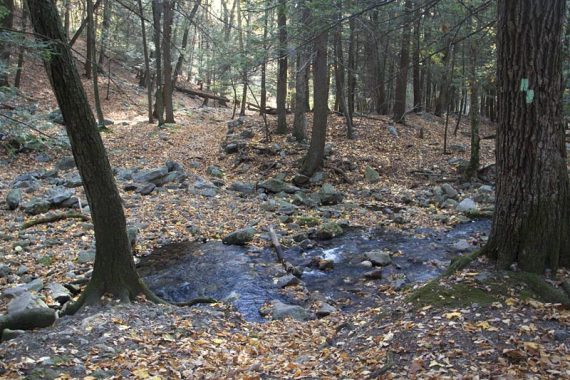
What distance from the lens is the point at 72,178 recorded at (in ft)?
45.5

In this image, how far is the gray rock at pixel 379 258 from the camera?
29.4 ft

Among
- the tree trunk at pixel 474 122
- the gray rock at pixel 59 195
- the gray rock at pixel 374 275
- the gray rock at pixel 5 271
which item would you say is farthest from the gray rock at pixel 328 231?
the gray rock at pixel 59 195

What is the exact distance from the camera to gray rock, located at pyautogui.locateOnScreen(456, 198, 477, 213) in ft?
39.2

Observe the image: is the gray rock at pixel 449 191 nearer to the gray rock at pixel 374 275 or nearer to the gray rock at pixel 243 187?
the gray rock at pixel 243 187

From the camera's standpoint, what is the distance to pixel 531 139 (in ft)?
15.2

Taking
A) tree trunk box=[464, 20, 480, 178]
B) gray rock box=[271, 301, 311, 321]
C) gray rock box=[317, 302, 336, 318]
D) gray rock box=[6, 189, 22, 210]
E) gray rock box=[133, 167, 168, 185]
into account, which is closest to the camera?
gray rock box=[271, 301, 311, 321]

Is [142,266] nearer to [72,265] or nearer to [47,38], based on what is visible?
[72,265]

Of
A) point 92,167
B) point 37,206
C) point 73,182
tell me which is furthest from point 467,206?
point 73,182

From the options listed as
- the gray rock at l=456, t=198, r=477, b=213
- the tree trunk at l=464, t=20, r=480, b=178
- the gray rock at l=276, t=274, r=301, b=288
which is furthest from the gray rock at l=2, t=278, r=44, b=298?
the tree trunk at l=464, t=20, r=480, b=178

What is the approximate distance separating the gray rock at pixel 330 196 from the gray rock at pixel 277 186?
0.89 meters

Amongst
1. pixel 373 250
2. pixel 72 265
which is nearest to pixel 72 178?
pixel 72 265

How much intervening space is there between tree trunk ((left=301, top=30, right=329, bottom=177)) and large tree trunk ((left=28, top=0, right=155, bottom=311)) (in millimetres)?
8897

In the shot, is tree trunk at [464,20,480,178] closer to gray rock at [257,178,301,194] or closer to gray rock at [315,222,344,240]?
gray rock at [257,178,301,194]

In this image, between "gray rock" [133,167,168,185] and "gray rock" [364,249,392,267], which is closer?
"gray rock" [364,249,392,267]
